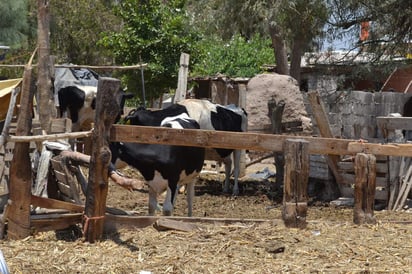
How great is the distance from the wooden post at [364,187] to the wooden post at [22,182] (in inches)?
124

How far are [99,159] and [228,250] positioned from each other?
1.38 meters

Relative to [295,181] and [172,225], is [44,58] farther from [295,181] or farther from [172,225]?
[295,181]

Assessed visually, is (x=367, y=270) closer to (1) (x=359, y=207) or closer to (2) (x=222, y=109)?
(1) (x=359, y=207)

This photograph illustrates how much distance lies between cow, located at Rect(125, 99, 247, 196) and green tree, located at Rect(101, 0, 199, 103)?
19.0ft

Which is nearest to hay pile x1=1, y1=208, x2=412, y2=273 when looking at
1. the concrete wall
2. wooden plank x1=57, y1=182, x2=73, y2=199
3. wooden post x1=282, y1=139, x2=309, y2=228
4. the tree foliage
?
wooden post x1=282, y1=139, x2=309, y2=228

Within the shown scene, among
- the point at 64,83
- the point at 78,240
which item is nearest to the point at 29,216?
the point at 78,240

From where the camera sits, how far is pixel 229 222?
7.54 meters

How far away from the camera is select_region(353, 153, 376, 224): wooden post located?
7.70 m

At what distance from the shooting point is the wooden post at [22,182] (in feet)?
22.8

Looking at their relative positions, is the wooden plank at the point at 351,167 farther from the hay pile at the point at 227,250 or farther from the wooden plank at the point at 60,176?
the wooden plank at the point at 60,176

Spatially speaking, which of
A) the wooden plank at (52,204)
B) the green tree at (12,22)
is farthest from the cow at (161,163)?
the green tree at (12,22)

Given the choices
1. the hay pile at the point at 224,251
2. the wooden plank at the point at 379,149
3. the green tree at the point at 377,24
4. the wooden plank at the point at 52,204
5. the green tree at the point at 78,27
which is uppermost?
the green tree at the point at 78,27

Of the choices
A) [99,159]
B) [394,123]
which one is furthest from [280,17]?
[99,159]

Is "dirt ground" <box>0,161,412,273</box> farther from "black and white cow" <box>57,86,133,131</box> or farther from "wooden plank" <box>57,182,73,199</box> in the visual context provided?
"black and white cow" <box>57,86,133,131</box>
